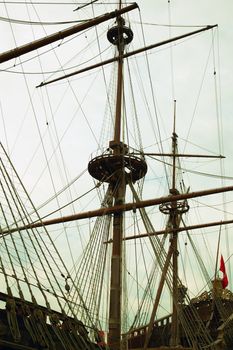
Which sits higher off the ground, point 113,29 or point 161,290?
point 113,29

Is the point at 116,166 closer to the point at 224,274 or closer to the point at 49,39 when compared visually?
the point at 49,39

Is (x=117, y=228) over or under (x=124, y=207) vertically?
under

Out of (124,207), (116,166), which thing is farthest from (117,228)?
(116,166)

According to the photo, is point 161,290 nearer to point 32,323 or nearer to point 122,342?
point 122,342

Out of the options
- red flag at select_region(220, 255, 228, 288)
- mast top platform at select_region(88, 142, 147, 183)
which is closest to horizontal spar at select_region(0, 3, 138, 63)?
mast top platform at select_region(88, 142, 147, 183)

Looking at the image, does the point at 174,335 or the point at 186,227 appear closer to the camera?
the point at 174,335

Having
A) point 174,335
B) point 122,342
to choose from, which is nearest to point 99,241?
point 122,342

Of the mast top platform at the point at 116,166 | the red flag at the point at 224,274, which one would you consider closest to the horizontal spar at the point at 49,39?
the mast top platform at the point at 116,166

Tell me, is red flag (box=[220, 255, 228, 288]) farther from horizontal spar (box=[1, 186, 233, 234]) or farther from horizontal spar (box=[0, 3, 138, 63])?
horizontal spar (box=[0, 3, 138, 63])

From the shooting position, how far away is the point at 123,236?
18359 millimetres

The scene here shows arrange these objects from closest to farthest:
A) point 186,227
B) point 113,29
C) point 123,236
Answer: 1. point 123,236
2. point 113,29
3. point 186,227

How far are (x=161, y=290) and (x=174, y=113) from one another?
41.8 feet

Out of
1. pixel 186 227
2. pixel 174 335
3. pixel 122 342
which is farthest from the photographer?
pixel 186 227

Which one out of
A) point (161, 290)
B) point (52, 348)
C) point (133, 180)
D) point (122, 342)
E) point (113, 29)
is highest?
point (113, 29)
